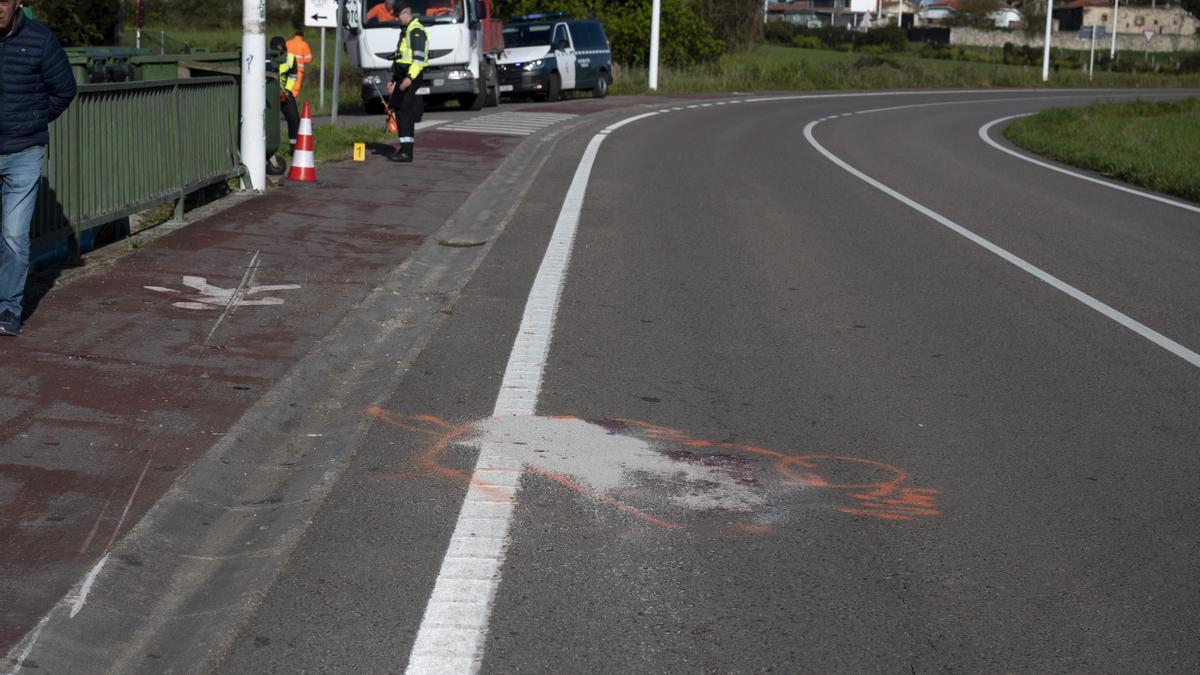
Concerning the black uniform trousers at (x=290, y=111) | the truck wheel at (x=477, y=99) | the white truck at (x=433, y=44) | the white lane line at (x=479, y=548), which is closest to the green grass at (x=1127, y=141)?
the truck wheel at (x=477, y=99)

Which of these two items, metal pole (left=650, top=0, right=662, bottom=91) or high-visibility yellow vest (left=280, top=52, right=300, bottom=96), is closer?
high-visibility yellow vest (left=280, top=52, right=300, bottom=96)

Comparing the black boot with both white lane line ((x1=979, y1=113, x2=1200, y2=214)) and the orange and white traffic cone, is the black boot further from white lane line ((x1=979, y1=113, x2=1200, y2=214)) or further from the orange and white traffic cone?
white lane line ((x1=979, y1=113, x2=1200, y2=214))

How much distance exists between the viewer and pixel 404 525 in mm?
5086

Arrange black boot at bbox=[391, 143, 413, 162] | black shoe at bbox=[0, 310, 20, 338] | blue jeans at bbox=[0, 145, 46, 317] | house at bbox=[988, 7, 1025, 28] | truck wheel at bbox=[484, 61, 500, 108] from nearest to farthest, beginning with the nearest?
black shoe at bbox=[0, 310, 20, 338] < blue jeans at bbox=[0, 145, 46, 317] < black boot at bbox=[391, 143, 413, 162] < truck wheel at bbox=[484, 61, 500, 108] < house at bbox=[988, 7, 1025, 28]

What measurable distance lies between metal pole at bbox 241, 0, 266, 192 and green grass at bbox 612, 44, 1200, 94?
28.8 metres

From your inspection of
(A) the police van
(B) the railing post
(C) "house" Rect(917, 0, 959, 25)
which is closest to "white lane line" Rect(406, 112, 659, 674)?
(B) the railing post

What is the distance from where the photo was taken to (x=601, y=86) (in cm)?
3834

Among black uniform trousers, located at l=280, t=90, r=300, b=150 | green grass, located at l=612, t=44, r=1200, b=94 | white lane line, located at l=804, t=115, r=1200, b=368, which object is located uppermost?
green grass, located at l=612, t=44, r=1200, b=94

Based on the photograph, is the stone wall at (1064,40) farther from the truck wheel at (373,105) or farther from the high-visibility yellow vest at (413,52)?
the high-visibility yellow vest at (413,52)

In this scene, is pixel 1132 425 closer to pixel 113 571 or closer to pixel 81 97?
pixel 113 571

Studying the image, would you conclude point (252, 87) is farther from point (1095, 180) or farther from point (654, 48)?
point (654, 48)

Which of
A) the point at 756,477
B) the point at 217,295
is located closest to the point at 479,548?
the point at 756,477

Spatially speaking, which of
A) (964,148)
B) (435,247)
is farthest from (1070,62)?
(435,247)

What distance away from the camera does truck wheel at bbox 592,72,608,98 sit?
38031 millimetres
